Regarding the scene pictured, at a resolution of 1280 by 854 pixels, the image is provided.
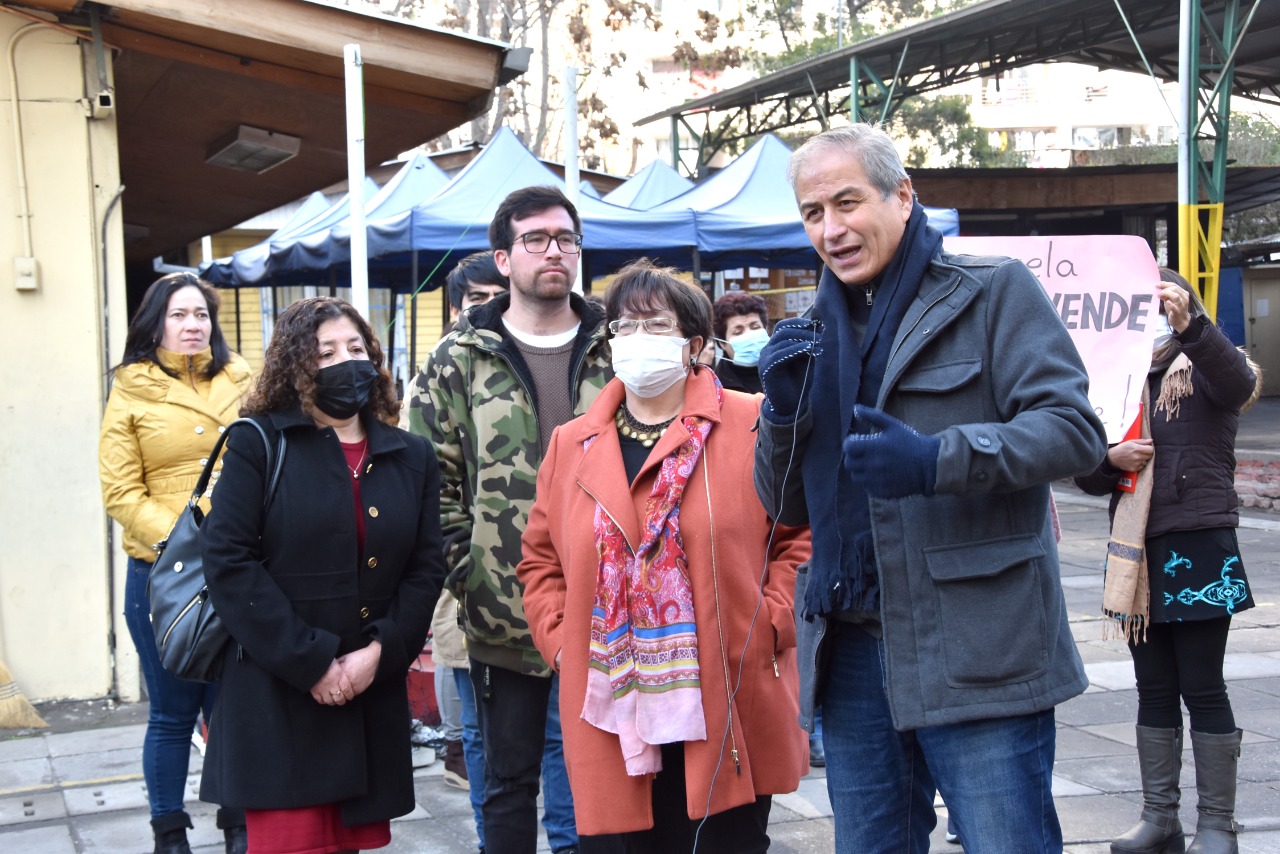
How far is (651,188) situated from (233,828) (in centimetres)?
1183

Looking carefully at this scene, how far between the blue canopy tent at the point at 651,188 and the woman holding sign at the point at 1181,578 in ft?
35.9

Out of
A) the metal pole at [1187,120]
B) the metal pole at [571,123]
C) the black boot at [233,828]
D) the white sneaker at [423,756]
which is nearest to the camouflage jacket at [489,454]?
the black boot at [233,828]

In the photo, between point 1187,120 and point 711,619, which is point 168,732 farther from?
point 1187,120

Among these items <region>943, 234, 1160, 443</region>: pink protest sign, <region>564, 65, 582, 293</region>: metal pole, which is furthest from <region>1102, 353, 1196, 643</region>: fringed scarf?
<region>564, 65, 582, 293</region>: metal pole

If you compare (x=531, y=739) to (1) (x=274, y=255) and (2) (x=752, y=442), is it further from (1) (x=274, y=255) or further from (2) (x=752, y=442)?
(1) (x=274, y=255)

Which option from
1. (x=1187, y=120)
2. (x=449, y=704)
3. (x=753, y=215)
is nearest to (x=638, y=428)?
(x=449, y=704)

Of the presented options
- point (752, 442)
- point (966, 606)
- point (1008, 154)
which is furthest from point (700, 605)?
point (1008, 154)

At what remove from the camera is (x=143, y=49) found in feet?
23.3

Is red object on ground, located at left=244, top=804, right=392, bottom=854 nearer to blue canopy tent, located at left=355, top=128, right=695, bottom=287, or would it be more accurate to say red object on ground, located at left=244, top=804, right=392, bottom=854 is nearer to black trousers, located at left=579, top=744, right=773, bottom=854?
black trousers, located at left=579, top=744, right=773, bottom=854

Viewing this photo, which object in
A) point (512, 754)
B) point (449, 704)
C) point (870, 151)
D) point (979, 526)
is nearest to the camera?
point (979, 526)

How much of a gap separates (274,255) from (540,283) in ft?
32.1

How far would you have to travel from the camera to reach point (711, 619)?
3.23 metres

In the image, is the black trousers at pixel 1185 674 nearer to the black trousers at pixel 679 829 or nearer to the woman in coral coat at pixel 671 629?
the woman in coral coat at pixel 671 629

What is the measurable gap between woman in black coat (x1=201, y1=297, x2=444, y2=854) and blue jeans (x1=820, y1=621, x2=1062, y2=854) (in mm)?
1340
